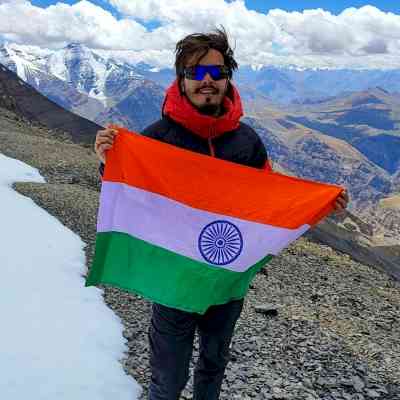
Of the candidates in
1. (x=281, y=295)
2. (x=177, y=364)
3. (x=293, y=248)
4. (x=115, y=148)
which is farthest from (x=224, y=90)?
(x=293, y=248)

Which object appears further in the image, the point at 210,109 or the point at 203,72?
the point at 210,109

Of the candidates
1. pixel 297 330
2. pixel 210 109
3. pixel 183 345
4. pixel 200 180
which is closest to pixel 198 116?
pixel 210 109

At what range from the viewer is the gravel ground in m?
8.97

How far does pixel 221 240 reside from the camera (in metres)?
5.94

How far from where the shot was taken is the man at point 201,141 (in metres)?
5.36

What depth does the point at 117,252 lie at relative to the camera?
591cm

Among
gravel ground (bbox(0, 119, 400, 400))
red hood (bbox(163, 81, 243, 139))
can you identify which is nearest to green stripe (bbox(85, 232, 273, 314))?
red hood (bbox(163, 81, 243, 139))

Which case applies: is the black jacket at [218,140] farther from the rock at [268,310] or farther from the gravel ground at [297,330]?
the rock at [268,310]

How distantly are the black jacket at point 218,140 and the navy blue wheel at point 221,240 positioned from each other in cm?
80

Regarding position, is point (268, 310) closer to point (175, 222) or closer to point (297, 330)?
point (297, 330)

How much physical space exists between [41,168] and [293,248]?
14.8m

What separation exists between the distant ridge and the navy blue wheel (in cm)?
9144

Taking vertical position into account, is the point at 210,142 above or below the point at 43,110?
above

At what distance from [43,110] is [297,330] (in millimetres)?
112426
